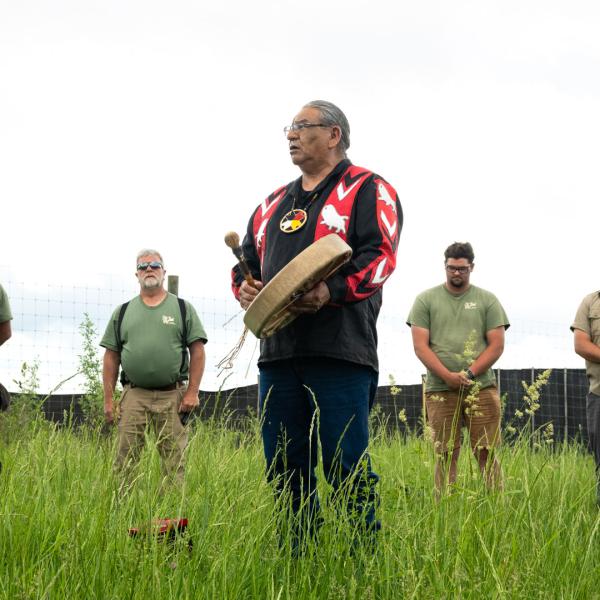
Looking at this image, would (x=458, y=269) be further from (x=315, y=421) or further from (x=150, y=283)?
(x=315, y=421)

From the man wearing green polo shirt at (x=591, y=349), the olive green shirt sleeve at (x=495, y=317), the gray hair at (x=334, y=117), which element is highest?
the gray hair at (x=334, y=117)

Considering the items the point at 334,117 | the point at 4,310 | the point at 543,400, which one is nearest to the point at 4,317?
the point at 4,310

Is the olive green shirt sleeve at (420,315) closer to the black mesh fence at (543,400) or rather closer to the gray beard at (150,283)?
the gray beard at (150,283)

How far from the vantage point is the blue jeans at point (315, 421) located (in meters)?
3.44

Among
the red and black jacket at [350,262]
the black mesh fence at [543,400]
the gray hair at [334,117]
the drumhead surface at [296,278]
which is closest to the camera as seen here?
the drumhead surface at [296,278]

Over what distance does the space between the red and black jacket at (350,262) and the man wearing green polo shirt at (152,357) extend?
9.59 feet

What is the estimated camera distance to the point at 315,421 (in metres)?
3.51

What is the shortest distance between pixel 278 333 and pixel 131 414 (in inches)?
124

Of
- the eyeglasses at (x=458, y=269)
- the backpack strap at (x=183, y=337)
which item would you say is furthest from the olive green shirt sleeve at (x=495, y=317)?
the backpack strap at (x=183, y=337)

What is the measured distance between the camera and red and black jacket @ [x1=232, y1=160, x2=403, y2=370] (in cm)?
340

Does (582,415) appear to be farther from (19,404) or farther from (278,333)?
(278,333)

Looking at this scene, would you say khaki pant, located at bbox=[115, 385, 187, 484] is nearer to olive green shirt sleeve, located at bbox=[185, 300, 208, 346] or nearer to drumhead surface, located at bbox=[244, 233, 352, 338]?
olive green shirt sleeve, located at bbox=[185, 300, 208, 346]

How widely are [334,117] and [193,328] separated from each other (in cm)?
320

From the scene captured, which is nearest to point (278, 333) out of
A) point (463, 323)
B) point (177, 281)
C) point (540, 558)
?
point (540, 558)
